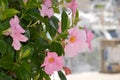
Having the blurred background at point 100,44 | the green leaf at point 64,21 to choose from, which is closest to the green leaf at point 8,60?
the green leaf at point 64,21

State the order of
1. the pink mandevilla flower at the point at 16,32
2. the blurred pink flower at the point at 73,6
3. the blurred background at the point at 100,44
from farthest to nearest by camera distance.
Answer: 1. the blurred background at the point at 100,44
2. the blurred pink flower at the point at 73,6
3. the pink mandevilla flower at the point at 16,32

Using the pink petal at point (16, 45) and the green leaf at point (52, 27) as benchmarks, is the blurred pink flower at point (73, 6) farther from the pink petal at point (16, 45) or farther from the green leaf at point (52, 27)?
the pink petal at point (16, 45)

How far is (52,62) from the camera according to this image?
52cm

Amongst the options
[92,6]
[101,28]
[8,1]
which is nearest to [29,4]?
[8,1]

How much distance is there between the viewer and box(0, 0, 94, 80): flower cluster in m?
0.51

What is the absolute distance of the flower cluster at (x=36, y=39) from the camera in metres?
0.51

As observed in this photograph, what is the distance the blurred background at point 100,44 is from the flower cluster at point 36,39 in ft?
0.88

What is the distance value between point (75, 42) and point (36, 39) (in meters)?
0.07

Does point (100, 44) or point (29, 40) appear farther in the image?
point (100, 44)

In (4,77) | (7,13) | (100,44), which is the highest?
(100,44)

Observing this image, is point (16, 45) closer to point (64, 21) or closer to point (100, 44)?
point (64, 21)

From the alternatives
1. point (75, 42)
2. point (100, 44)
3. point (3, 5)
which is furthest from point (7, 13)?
point (100, 44)

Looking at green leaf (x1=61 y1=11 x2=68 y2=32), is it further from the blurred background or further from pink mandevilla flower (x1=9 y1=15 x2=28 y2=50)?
the blurred background

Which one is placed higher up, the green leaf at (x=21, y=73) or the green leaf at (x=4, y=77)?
the green leaf at (x=21, y=73)
